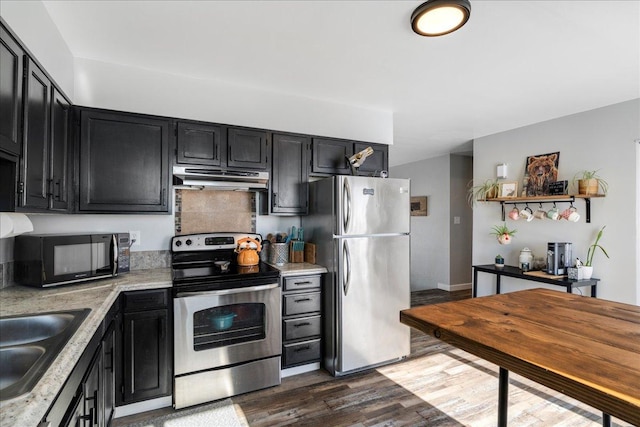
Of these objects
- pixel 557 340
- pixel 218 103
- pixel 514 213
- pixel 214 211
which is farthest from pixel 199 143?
pixel 514 213

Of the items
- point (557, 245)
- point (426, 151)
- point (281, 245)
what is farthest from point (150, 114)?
point (426, 151)

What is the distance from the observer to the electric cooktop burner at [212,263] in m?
2.29

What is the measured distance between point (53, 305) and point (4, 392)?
84 cm

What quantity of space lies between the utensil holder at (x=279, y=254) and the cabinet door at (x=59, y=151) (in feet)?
5.14

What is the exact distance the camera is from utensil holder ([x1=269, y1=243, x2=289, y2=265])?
2.92m

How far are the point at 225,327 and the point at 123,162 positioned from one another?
1465mm

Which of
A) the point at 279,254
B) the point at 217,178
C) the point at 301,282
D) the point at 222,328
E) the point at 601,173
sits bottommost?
the point at 222,328

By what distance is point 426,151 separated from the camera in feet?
18.6

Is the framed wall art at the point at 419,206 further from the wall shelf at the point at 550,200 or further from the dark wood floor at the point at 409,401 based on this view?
the dark wood floor at the point at 409,401

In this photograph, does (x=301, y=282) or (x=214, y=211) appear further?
(x=214, y=211)

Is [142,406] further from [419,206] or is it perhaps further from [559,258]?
[419,206]

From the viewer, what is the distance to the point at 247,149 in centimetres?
275

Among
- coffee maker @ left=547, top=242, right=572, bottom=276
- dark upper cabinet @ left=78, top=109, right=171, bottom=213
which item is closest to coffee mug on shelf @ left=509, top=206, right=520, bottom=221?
coffee maker @ left=547, top=242, right=572, bottom=276

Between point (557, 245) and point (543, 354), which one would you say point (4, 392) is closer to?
point (543, 354)
